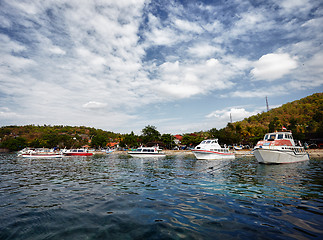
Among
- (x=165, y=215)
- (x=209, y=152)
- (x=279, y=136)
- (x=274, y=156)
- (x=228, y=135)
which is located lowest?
(x=165, y=215)

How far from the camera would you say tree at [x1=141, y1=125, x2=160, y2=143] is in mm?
96188

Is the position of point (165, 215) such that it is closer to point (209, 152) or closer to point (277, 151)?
point (277, 151)

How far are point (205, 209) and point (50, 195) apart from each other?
879 cm

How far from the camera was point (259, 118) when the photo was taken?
166 metres

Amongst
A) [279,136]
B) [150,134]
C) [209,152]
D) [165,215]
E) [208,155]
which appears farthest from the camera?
Result: [150,134]

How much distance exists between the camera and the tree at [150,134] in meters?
96.2

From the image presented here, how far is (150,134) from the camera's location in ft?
322

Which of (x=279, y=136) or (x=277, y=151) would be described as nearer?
(x=277, y=151)

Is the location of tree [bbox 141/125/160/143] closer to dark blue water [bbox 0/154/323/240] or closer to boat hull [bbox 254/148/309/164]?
boat hull [bbox 254/148/309/164]

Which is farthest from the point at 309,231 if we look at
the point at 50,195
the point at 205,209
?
the point at 50,195

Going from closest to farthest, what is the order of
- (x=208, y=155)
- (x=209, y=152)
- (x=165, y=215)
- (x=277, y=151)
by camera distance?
(x=165, y=215) → (x=277, y=151) → (x=209, y=152) → (x=208, y=155)

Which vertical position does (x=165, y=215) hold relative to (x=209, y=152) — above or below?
below

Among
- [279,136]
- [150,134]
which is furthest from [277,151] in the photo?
[150,134]

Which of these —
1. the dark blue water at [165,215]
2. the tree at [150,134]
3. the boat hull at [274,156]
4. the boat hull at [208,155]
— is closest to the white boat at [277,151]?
the boat hull at [274,156]
